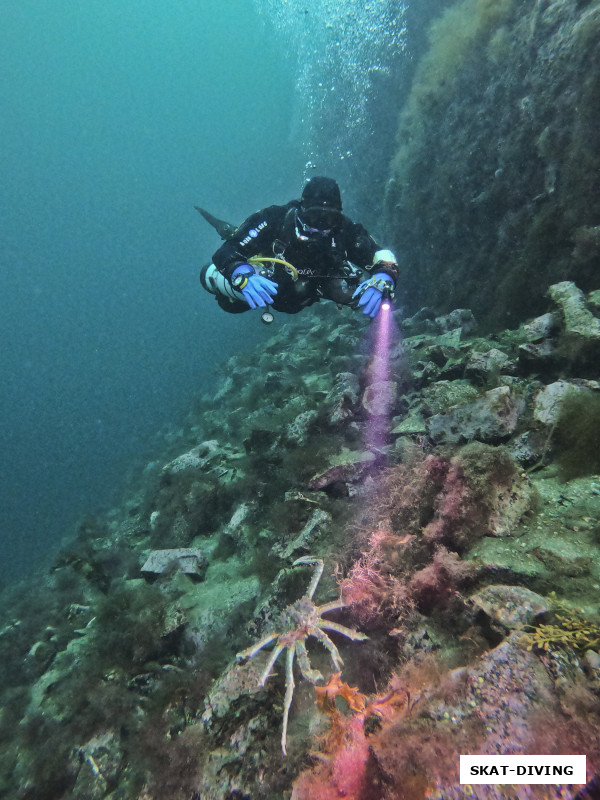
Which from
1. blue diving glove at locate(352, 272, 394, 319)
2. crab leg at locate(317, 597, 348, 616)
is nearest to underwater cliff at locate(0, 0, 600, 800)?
crab leg at locate(317, 597, 348, 616)

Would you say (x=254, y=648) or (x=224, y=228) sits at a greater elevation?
(x=224, y=228)

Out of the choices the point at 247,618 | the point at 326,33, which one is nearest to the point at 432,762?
the point at 247,618

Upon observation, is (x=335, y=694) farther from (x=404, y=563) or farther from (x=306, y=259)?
(x=306, y=259)

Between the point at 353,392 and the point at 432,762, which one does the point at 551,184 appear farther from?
the point at 432,762

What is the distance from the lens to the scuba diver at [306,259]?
5.02m

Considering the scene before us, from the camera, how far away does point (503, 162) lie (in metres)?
7.02

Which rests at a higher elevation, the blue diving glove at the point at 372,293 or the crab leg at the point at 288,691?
the blue diving glove at the point at 372,293

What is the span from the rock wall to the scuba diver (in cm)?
268

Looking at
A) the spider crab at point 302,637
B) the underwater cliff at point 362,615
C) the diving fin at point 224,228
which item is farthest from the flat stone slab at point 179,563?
the diving fin at point 224,228

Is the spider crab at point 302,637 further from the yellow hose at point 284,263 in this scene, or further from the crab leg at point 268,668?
the yellow hose at point 284,263

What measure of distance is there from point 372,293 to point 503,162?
4899mm

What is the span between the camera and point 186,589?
460cm

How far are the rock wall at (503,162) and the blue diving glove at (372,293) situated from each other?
8.93 ft

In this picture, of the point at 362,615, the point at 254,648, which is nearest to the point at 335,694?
the point at 362,615
